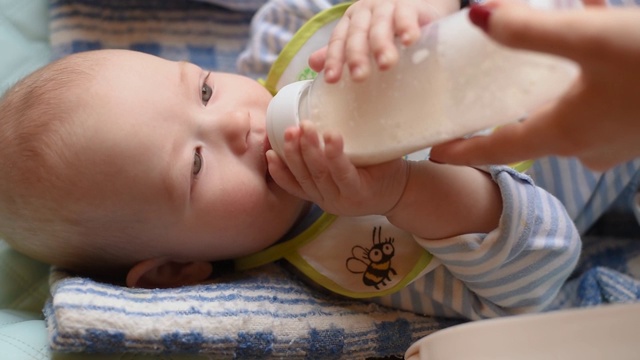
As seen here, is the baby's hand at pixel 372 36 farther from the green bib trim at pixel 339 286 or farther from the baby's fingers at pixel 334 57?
the green bib trim at pixel 339 286

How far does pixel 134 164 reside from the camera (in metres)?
0.77

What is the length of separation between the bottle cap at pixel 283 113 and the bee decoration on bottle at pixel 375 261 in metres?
0.23

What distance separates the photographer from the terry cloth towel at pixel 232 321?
728 millimetres

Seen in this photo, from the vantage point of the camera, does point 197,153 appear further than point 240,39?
No

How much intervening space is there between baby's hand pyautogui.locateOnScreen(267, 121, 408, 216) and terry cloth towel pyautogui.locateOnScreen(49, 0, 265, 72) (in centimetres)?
53

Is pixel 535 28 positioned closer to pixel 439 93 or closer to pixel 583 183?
pixel 439 93

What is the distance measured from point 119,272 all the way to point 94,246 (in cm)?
10

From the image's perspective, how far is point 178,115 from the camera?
2.60 ft

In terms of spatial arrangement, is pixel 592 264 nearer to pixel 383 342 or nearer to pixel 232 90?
pixel 383 342

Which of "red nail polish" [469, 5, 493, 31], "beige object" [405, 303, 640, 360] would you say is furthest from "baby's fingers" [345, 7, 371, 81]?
"beige object" [405, 303, 640, 360]

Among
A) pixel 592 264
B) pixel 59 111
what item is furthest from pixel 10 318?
pixel 592 264

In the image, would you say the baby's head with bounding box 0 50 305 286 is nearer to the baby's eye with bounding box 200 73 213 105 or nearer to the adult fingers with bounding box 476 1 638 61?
the baby's eye with bounding box 200 73 213 105

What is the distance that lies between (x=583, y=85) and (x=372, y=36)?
0.69 ft

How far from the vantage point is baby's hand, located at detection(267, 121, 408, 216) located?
2.09 feet
